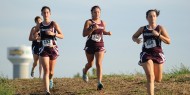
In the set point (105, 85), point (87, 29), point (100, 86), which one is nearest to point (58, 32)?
point (87, 29)

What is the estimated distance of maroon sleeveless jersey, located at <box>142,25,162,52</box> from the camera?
1050 cm

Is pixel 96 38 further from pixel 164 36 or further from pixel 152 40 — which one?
Answer: pixel 164 36

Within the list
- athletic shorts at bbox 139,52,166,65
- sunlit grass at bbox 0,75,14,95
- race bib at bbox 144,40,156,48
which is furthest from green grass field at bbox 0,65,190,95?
race bib at bbox 144,40,156,48

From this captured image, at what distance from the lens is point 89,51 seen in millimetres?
12328

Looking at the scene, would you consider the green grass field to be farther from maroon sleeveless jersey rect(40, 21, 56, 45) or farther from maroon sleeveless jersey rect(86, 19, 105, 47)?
maroon sleeveless jersey rect(40, 21, 56, 45)

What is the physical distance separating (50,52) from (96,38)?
3.82 ft

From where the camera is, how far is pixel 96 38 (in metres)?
12.1

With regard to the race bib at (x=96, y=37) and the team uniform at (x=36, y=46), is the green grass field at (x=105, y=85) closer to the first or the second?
the team uniform at (x=36, y=46)

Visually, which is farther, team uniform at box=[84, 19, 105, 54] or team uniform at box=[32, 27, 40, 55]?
team uniform at box=[32, 27, 40, 55]

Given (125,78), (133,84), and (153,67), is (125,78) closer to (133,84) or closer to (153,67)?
(133,84)

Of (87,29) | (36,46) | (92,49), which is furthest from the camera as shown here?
(36,46)

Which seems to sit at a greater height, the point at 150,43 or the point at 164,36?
the point at 164,36

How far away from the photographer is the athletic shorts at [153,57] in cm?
1045

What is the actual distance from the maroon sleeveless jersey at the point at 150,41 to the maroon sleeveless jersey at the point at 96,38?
1.76 meters
